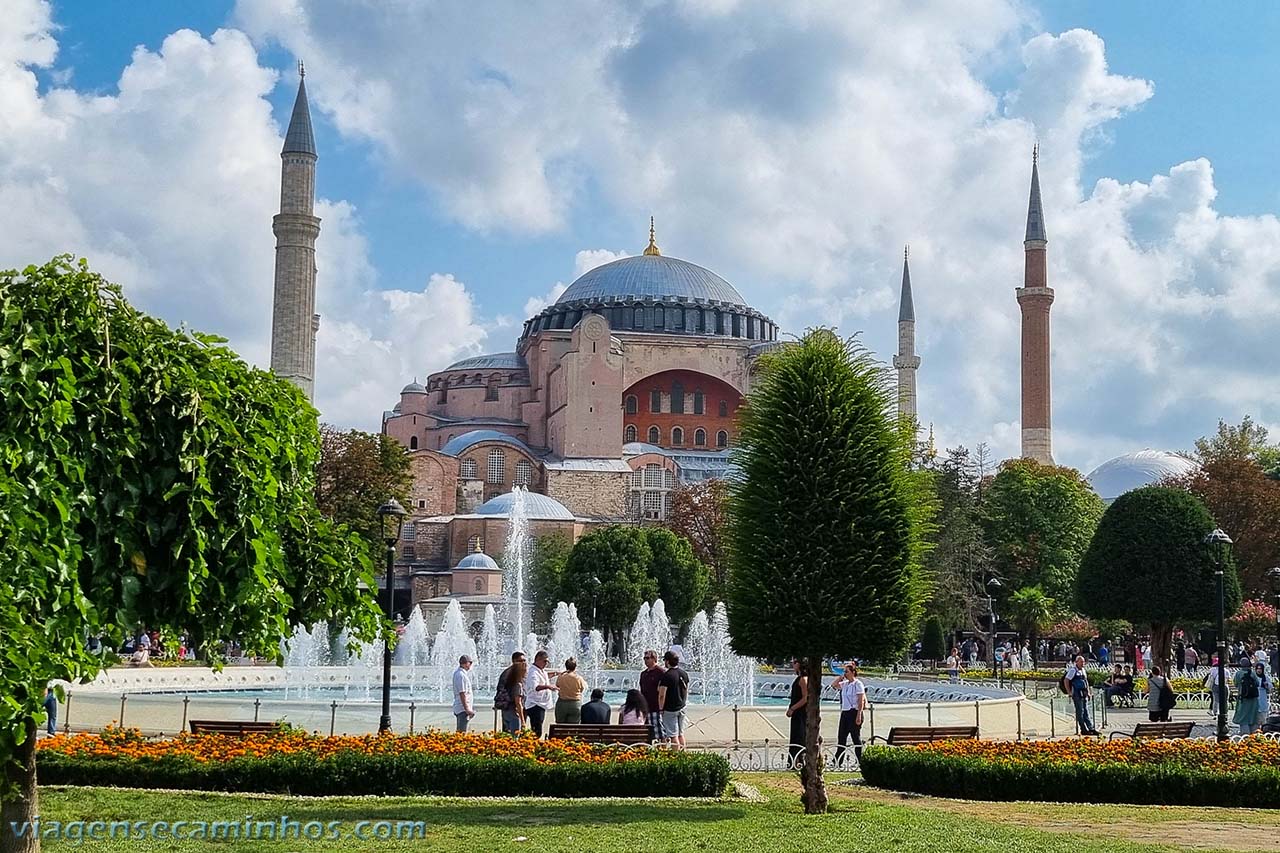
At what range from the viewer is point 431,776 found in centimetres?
991

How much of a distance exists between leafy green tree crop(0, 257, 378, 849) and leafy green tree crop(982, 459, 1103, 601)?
37936 millimetres

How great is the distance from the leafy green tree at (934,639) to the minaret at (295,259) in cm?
2067

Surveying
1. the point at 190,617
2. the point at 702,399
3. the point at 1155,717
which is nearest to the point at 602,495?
the point at 702,399

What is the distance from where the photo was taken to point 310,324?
145 ft

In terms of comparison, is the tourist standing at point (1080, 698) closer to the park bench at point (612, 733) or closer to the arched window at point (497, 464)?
the park bench at point (612, 733)

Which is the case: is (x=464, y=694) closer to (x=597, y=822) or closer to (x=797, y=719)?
(x=797, y=719)

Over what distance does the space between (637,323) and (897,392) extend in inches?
2166

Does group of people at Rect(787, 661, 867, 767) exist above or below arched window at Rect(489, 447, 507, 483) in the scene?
below

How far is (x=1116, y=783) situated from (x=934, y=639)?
83.6 ft

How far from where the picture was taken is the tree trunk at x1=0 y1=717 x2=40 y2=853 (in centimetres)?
625

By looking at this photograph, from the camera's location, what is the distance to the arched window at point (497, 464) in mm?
57250

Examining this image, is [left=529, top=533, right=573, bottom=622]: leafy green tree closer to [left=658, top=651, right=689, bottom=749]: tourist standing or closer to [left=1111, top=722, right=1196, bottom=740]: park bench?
[left=1111, top=722, right=1196, bottom=740]: park bench

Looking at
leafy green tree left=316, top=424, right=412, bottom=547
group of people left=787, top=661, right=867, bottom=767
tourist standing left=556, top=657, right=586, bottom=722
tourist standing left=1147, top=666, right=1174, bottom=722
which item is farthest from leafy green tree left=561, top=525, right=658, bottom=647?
tourist standing left=556, top=657, right=586, bottom=722

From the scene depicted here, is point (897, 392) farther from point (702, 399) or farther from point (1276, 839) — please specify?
point (702, 399)
